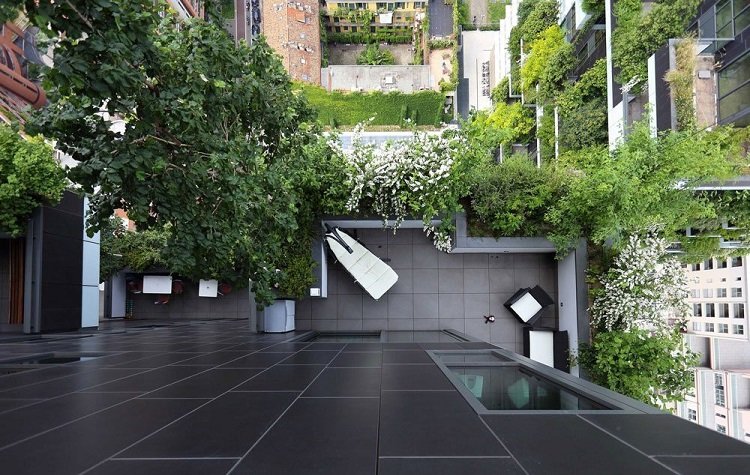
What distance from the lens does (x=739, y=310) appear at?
39531 mm

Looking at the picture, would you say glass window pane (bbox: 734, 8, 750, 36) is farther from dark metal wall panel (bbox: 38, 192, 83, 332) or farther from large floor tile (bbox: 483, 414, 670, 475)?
dark metal wall panel (bbox: 38, 192, 83, 332)

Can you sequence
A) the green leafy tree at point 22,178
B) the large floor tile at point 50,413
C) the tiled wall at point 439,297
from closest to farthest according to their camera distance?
the large floor tile at point 50,413, the green leafy tree at point 22,178, the tiled wall at point 439,297

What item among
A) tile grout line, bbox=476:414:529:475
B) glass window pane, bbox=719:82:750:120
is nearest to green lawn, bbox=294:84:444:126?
glass window pane, bbox=719:82:750:120

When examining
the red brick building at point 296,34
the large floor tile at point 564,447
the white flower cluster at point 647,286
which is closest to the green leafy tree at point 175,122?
the large floor tile at point 564,447

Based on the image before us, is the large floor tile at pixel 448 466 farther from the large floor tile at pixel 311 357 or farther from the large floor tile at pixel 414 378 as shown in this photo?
the large floor tile at pixel 311 357

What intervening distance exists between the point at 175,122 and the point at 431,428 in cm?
429

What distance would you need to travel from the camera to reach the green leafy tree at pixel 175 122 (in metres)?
4.29

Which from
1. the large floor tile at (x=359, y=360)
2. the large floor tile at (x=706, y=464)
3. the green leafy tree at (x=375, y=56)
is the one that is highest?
the green leafy tree at (x=375, y=56)

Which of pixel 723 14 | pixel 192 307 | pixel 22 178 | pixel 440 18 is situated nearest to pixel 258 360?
pixel 22 178

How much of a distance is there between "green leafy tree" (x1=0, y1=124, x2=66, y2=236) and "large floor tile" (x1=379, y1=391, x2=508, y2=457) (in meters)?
9.63

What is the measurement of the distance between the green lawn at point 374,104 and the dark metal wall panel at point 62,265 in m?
31.0

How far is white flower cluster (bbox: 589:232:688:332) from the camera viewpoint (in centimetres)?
841

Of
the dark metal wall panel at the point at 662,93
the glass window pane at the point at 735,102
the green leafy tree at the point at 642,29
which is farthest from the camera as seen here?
the green leafy tree at the point at 642,29

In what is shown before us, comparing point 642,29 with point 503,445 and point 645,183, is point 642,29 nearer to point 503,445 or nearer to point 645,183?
point 645,183
